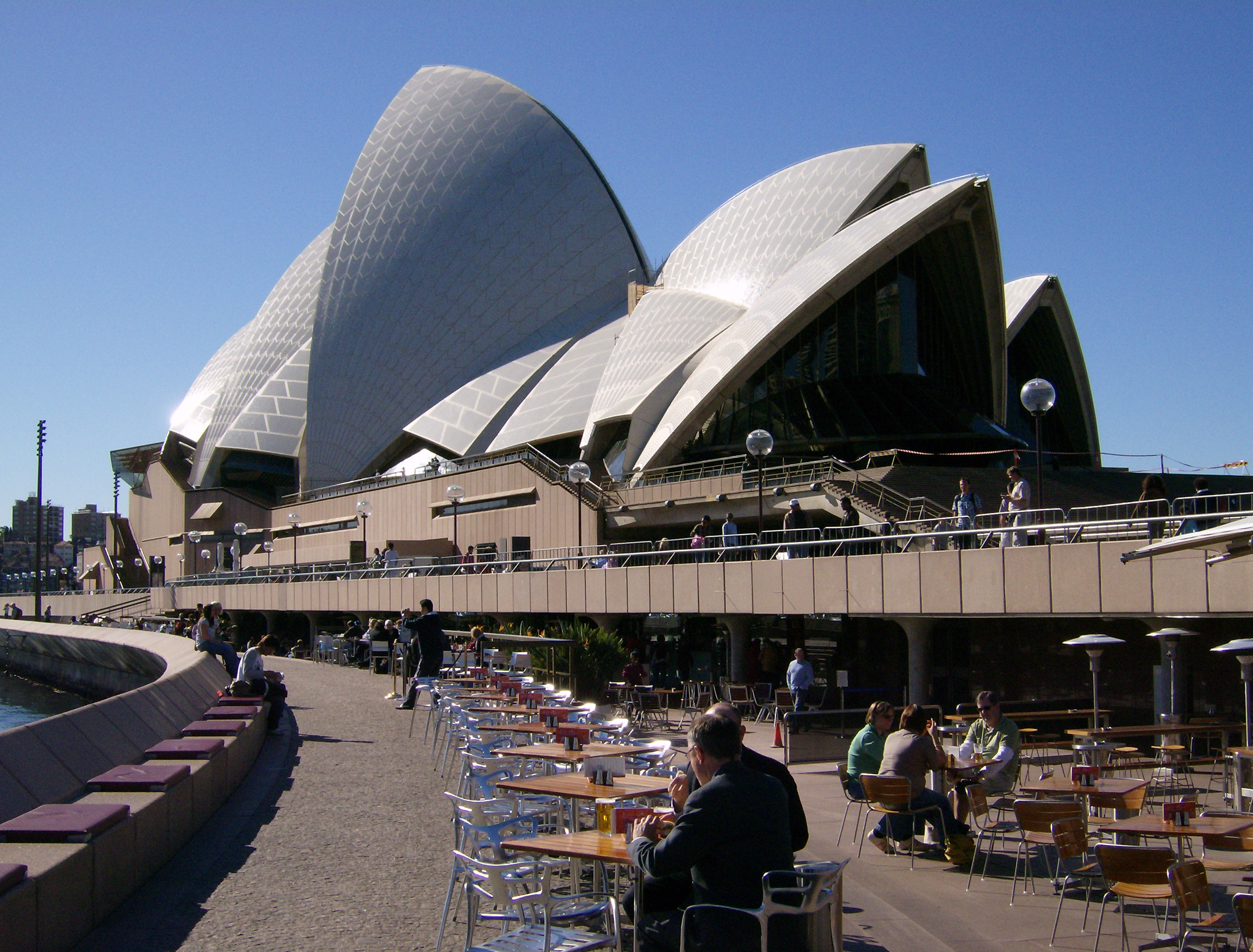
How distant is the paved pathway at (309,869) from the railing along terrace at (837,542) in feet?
22.3

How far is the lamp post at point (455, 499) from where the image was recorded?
1162 inches

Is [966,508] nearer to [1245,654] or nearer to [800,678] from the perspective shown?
[800,678]

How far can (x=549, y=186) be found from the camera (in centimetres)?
4819

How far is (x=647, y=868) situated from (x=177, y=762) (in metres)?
5.23

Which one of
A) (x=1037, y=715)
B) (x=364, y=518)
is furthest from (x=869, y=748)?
(x=364, y=518)

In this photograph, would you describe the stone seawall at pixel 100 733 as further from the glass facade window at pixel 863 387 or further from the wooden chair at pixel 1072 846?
the glass facade window at pixel 863 387

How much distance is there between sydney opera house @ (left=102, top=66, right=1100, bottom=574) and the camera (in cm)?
3041

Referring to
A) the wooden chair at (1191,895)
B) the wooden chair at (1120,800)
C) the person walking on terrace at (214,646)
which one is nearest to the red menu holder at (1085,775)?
the wooden chair at (1120,800)

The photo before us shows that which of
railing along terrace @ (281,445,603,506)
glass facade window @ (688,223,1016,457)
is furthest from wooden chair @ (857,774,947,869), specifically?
glass facade window @ (688,223,1016,457)

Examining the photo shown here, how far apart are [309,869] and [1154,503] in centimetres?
1019

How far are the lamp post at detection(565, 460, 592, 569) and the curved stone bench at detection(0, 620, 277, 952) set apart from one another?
11.2 m

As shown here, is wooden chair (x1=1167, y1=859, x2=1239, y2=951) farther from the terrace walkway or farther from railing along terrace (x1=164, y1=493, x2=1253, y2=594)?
railing along terrace (x1=164, y1=493, x2=1253, y2=594)

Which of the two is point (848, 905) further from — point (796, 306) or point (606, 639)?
point (796, 306)

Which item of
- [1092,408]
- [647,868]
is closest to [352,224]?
[1092,408]
